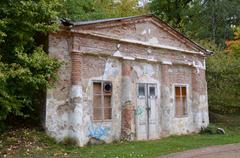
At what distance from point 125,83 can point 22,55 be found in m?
5.12

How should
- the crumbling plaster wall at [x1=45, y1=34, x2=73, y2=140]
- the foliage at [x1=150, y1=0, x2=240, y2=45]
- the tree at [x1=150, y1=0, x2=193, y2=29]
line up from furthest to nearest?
the tree at [x1=150, y1=0, x2=193, y2=29] < the foliage at [x1=150, y1=0, x2=240, y2=45] < the crumbling plaster wall at [x1=45, y1=34, x2=73, y2=140]

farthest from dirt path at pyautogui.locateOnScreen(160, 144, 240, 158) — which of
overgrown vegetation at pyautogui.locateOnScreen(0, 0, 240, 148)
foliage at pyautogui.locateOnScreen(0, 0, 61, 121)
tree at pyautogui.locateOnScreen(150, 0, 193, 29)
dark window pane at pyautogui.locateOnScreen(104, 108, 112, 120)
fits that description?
tree at pyautogui.locateOnScreen(150, 0, 193, 29)

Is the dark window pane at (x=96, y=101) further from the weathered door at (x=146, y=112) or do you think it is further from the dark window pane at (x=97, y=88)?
the weathered door at (x=146, y=112)

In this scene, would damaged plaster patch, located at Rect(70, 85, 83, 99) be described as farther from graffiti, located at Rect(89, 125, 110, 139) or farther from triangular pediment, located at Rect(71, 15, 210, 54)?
triangular pediment, located at Rect(71, 15, 210, 54)

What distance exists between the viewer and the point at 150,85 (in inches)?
643

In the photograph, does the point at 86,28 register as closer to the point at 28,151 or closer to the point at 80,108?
the point at 80,108

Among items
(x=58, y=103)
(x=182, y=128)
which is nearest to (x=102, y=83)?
(x=58, y=103)

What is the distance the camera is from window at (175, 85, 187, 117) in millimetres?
17734

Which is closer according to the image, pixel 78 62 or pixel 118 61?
pixel 78 62

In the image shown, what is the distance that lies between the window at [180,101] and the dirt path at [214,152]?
3983mm

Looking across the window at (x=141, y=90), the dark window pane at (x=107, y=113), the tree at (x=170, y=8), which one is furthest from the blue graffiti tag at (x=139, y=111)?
the tree at (x=170, y=8)

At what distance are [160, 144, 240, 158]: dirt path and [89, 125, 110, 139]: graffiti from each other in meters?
3.35

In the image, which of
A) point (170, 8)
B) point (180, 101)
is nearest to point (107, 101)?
point (180, 101)

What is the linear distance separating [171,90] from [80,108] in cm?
573
